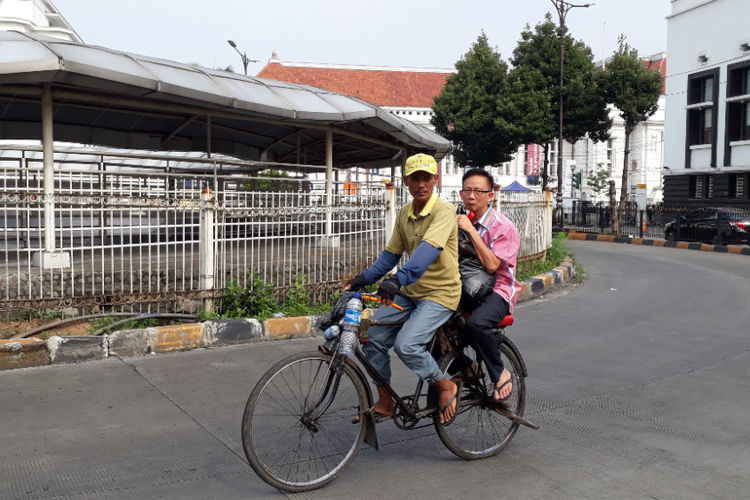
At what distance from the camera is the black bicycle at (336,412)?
3.23m

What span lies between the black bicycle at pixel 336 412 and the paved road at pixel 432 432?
0.13 metres

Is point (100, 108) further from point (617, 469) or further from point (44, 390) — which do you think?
point (617, 469)

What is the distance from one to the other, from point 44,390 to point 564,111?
29.8m

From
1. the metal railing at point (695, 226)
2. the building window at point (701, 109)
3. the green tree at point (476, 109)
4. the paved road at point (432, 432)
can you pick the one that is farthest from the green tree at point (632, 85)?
the paved road at point (432, 432)

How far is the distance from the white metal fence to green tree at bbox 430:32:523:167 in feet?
90.3

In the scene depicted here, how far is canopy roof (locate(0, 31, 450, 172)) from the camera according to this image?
771 centimetres

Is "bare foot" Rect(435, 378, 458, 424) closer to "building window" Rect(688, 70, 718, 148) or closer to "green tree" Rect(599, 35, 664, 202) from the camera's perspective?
"green tree" Rect(599, 35, 664, 202)

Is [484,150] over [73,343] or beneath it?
over

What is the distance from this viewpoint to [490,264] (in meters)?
3.76

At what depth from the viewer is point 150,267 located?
23.2ft

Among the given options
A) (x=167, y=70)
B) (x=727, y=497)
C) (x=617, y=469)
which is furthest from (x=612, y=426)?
(x=167, y=70)

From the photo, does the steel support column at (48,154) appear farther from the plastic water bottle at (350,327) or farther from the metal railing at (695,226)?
the metal railing at (695,226)

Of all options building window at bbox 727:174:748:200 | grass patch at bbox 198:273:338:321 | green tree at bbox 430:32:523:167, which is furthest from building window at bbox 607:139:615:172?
grass patch at bbox 198:273:338:321

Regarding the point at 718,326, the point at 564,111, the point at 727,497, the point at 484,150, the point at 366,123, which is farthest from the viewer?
the point at 484,150
